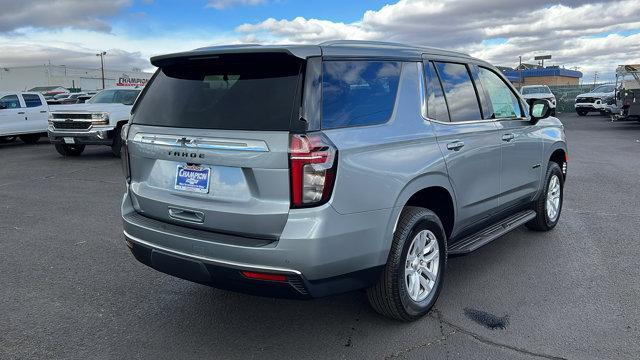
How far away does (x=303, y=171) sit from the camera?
290 centimetres

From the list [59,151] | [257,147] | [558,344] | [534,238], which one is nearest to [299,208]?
[257,147]

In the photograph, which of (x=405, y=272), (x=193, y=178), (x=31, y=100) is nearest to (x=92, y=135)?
(x=31, y=100)

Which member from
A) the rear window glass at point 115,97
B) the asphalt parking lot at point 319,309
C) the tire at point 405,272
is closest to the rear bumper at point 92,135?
the rear window glass at point 115,97

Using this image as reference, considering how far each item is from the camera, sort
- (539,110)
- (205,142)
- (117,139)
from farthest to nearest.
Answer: (117,139)
(539,110)
(205,142)

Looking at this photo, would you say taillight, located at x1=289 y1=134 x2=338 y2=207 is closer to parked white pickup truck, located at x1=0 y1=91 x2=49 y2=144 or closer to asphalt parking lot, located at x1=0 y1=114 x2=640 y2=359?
asphalt parking lot, located at x1=0 y1=114 x2=640 y2=359

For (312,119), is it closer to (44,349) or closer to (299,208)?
(299,208)

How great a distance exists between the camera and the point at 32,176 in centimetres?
1027

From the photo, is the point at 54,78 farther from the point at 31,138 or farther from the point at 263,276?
the point at 263,276

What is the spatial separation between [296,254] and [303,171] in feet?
1.49

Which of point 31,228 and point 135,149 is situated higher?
point 135,149

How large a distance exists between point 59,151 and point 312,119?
40.4ft

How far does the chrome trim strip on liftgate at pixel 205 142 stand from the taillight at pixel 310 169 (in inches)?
7.2

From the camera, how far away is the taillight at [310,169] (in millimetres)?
2895

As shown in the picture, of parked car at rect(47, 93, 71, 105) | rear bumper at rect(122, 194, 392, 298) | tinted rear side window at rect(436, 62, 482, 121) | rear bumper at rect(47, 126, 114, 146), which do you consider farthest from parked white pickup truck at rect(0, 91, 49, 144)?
tinted rear side window at rect(436, 62, 482, 121)
